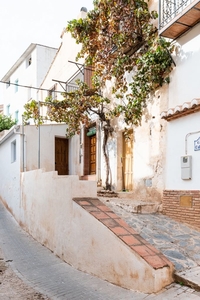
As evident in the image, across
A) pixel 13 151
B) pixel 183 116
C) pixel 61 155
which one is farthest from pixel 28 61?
pixel 183 116

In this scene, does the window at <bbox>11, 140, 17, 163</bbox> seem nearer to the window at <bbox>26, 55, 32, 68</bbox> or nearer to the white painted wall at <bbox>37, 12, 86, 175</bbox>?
the white painted wall at <bbox>37, 12, 86, 175</bbox>

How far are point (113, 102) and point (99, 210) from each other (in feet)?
17.5

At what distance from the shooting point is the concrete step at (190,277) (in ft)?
13.4

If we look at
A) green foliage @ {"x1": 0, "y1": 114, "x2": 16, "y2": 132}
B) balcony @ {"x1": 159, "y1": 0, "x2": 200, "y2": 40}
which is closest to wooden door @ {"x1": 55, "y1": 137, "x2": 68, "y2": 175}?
green foliage @ {"x1": 0, "y1": 114, "x2": 16, "y2": 132}

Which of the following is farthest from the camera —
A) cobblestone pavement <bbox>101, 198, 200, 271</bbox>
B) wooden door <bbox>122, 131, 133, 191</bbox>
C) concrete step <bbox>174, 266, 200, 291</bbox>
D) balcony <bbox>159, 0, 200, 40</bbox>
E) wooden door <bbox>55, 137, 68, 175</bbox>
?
wooden door <bbox>55, 137, 68, 175</bbox>

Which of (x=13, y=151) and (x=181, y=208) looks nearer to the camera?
(x=181, y=208)

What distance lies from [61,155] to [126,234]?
30.0 feet

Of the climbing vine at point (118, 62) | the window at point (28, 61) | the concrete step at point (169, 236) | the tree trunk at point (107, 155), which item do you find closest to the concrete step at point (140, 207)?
the concrete step at point (169, 236)

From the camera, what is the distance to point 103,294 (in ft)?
14.7

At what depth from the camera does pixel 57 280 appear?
17.6 ft

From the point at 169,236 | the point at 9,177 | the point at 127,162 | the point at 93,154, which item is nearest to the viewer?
the point at 169,236

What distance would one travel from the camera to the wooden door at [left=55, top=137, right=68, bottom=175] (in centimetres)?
1363

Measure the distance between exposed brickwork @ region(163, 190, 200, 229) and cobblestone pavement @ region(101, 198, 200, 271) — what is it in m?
0.17

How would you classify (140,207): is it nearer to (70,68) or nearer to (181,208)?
(181,208)
